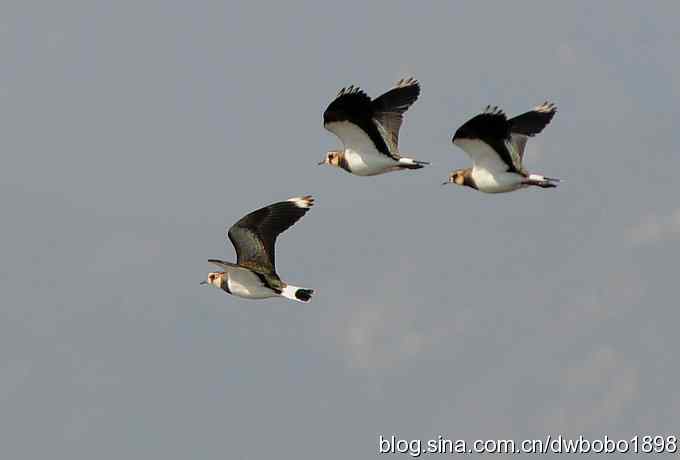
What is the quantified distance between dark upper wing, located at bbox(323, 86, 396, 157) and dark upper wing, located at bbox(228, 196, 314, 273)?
7.69 ft

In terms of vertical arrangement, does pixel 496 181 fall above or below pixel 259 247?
above

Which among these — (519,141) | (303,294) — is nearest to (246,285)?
(303,294)

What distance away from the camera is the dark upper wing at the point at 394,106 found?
49938 millimetres

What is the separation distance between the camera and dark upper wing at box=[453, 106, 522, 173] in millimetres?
45219

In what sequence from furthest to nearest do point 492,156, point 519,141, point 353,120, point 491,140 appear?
1. point 519,141
2. point 353,120
3. point 492,156
4. point 491,140

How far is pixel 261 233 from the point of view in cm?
4903

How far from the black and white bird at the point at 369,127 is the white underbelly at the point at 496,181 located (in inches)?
75.6

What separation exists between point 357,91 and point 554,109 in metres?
7.71

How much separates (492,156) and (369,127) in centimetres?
414

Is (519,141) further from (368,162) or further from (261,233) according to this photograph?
(261,233)

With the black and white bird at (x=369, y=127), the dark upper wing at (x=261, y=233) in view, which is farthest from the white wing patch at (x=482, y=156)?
the dark upper wing at (x=261, y=233)

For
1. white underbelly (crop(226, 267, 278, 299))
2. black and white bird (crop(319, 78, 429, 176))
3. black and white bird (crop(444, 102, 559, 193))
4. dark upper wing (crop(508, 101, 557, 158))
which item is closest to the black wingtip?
white underbelly (crop(226, 267, 278, 299))

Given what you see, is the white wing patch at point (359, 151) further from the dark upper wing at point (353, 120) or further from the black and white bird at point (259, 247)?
the black and white bird at point (259, 247)

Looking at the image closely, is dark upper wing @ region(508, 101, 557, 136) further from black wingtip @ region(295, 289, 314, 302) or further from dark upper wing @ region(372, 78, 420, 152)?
black wingtip @ region(295, 289, 314, 302)
